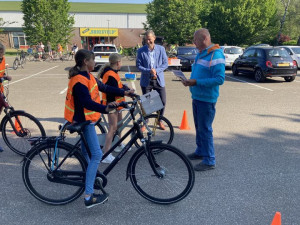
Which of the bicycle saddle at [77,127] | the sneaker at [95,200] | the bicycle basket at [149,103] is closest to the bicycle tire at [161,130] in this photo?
the bicycle basket at [149,103]

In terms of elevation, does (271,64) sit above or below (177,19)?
below

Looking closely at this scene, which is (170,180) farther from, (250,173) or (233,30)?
(233,30)

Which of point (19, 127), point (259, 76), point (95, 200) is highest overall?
point (259, 76)

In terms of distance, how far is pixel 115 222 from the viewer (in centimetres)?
270

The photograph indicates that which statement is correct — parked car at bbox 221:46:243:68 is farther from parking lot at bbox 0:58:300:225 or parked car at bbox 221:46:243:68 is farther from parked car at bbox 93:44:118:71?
parking lot at bbox 0:58:300:225

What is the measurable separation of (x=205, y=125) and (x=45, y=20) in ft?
110

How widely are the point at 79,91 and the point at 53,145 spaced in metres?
0.67

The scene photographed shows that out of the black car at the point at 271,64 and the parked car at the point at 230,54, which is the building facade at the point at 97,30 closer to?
the parked car at the point at 230,54

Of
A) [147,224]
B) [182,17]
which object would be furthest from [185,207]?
[182,17]

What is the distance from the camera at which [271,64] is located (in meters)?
11.4

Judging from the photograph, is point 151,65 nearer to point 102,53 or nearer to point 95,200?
point 95,200

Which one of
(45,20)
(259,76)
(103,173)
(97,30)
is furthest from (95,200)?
(97,30)

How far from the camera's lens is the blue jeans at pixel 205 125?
12.0 feet

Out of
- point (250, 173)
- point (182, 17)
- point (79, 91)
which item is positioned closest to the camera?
point (79, 91)
